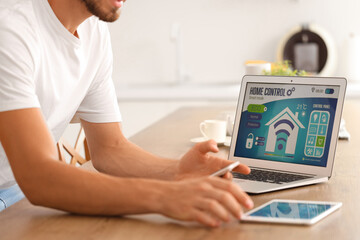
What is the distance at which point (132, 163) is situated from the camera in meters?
1.32

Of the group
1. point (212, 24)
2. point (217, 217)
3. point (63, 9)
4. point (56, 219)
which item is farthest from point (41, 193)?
point (212, 24)

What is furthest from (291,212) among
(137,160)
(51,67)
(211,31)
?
(211,31)

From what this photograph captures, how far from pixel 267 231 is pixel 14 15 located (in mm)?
700

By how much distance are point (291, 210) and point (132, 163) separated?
18.9 inches

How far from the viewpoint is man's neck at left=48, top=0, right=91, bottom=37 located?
1.33 m

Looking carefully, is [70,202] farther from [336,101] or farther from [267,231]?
[336,101]

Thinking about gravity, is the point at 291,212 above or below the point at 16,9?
below

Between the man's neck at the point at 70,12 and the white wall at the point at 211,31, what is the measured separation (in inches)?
106

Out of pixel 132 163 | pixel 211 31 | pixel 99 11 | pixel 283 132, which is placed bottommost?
pixel 132 163

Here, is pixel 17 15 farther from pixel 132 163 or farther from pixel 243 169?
pixel 243 169

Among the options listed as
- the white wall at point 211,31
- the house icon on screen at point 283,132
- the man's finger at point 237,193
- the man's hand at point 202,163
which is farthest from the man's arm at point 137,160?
the white wall at point 211,31

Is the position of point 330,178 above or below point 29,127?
below

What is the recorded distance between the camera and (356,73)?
12.4ft

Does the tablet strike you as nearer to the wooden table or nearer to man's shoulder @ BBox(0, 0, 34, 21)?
the wooden table
